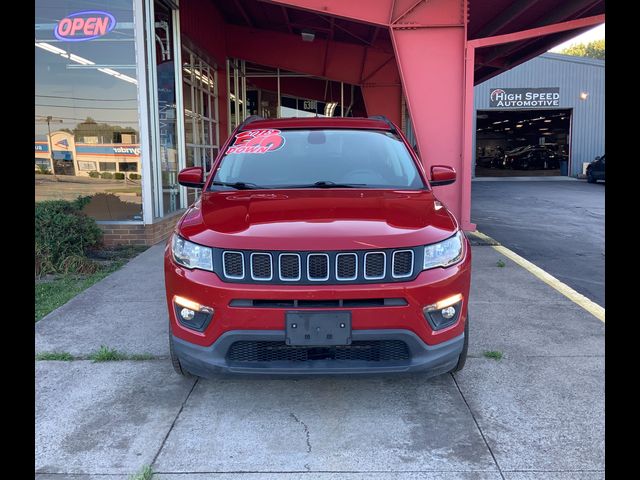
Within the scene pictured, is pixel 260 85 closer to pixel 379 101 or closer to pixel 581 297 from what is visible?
pixel 379 101

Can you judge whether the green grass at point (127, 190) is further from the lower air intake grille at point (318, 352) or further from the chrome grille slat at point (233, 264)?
the lower air intake grille at point (318, 352)

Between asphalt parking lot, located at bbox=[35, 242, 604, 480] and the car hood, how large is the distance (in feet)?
2.55

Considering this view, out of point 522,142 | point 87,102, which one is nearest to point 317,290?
point 87,102

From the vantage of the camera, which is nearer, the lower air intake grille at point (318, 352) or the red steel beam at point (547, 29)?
the lower air intake grille at point (318, 352)

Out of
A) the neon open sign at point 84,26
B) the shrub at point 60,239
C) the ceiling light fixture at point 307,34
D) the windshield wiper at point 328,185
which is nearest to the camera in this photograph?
the windshield wiper at point 328,185

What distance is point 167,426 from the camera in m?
3.14

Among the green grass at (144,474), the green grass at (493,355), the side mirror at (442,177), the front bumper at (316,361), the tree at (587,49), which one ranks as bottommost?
the green grass at (144,474)

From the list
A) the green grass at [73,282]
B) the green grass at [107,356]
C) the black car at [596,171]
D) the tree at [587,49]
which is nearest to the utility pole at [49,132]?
the green grass at [73,282]

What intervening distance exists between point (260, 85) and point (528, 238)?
34.5 feet

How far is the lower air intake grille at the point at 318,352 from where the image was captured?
295 centimetres

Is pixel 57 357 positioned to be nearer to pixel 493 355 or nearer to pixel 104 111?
pixel 493 355

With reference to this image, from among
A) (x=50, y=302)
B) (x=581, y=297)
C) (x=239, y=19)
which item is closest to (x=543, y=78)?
(x=239, y=19)

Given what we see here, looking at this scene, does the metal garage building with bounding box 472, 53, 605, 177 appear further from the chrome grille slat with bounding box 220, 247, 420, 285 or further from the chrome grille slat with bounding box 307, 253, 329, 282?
the chrome grille slat with bounding box 307, 253, 329, 282

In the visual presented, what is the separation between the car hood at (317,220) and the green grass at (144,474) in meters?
1.20
